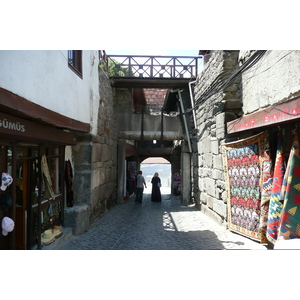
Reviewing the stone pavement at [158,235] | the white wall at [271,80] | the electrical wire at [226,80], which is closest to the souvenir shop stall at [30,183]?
the stone pavement at [158,235]

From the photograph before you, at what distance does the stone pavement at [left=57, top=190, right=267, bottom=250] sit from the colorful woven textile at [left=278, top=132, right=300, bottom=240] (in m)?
0.79

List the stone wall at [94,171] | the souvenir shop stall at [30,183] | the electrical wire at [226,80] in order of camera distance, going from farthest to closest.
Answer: the stone wall at [94,171], the electrical wire at [226,80], the souvenir shop stall at [30,183]

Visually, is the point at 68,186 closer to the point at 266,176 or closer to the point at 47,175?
the point at 47,175

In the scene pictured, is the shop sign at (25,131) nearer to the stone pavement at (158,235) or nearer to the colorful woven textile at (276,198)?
the stone pavement at (158,235)

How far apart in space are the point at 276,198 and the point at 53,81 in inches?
145

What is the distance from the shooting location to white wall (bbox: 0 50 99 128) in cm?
320

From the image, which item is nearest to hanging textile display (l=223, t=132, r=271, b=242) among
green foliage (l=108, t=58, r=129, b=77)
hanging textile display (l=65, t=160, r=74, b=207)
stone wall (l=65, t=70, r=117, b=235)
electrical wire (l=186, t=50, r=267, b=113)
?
electrical wire (l=186, t=50, r=267, b=113)

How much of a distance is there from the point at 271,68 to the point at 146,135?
624cm

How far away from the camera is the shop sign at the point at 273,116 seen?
3211 millimetres

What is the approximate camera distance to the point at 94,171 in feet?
21.4

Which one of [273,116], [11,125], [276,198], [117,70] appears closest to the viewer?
[11,125]

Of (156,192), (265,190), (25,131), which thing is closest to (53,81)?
(25,131)

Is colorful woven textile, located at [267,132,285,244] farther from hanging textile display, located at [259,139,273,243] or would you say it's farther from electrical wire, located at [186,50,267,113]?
electrical wire, located at [186,50,267,113]

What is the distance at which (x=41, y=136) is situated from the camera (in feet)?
12.8
